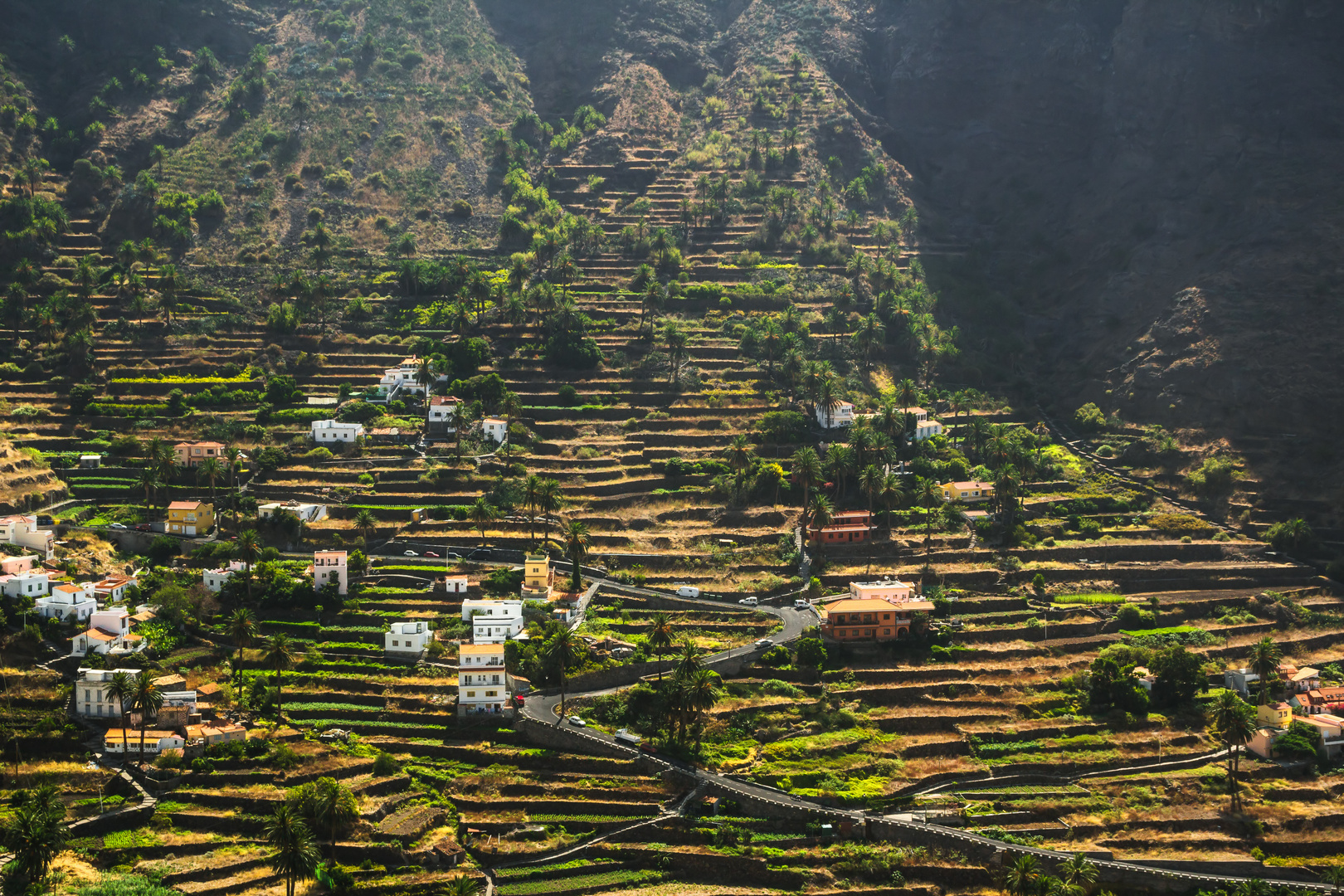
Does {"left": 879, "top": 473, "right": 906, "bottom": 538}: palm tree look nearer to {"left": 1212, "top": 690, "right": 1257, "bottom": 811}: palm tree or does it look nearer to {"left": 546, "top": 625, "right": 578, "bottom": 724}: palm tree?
{"left": 1212, "top": 690, "right": 1257, "bottom": 811}: palm tree

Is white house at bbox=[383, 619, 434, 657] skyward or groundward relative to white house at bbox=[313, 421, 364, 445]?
groundward

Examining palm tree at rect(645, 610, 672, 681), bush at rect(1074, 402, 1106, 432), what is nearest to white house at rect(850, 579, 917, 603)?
palm tree at rect(645, 610, 672, 681)

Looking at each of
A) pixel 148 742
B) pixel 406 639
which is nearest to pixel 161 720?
pixel 148 742

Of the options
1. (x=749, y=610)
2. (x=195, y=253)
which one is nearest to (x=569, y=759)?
(x=749, y=610)

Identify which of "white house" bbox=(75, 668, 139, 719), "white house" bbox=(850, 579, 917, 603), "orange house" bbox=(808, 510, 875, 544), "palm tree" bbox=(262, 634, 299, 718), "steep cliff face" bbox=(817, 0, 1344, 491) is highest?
"steep cliff face" bbox=(817, 0, 1344, 491)

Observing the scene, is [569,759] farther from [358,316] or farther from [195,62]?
[195,62]

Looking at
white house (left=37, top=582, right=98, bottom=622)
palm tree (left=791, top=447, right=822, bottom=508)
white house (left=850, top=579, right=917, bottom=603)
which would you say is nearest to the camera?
white house (left=37, top=582, right=98, bottom=622)

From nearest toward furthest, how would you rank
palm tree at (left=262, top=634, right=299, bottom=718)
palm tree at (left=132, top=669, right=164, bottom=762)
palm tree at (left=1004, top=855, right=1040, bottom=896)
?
palm tree at (left=1004, top=855, right=1040, bottom=896) < palm tree at (left=132, top=669, right=164, bottom=762) < palm tree at (left=262, top=634, right=299, bottom=718)
